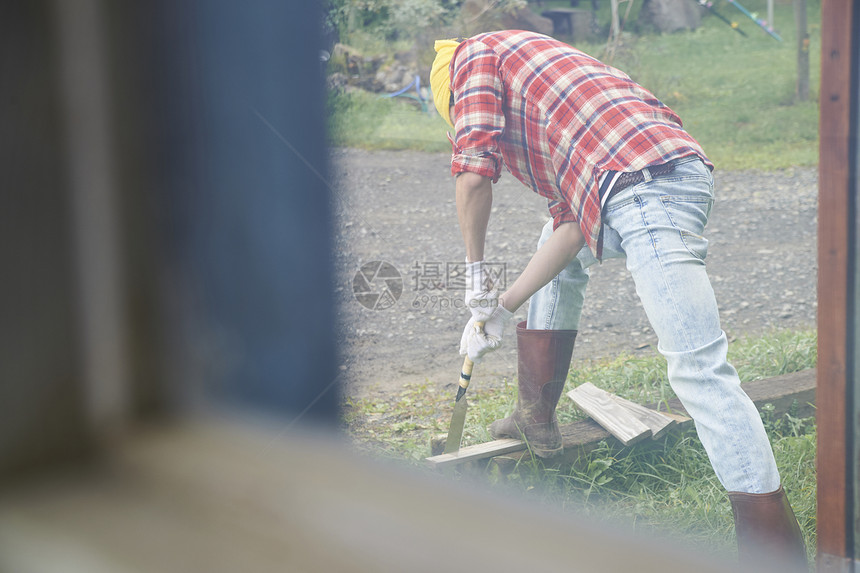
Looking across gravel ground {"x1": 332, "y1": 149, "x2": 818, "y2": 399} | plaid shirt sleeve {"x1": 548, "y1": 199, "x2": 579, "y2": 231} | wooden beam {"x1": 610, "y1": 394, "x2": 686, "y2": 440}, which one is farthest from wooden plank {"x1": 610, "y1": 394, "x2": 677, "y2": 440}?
plaid shirt sleeve {"x1": 548, "y1": 199, "x2": 579, "y2": 231}

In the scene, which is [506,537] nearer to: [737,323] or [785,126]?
[737,323]

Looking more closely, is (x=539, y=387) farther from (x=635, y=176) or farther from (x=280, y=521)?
(x=280, y=521)

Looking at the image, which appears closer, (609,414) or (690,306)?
(690,306)

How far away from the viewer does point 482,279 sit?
1479 millimetres

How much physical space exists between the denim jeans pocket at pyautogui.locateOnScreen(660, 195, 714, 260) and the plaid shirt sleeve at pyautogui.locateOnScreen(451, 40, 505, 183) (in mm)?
363

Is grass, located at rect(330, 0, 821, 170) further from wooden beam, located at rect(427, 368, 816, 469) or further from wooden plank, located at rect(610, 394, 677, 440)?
wooden plank, located at rect(610, 394, 677, 440)

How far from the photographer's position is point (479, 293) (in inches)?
58.1

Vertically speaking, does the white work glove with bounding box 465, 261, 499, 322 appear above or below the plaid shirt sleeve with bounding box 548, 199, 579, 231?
below

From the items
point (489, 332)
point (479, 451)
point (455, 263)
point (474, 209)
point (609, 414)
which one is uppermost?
point (474, 209)

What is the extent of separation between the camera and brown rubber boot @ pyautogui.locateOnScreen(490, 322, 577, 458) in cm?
144

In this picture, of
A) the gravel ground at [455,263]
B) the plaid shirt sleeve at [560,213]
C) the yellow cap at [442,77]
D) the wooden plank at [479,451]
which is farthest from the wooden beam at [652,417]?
the yellow cap at [442,77]

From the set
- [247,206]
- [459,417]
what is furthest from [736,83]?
[247,206]

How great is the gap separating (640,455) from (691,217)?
46 centimetres

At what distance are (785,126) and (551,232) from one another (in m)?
0.45
